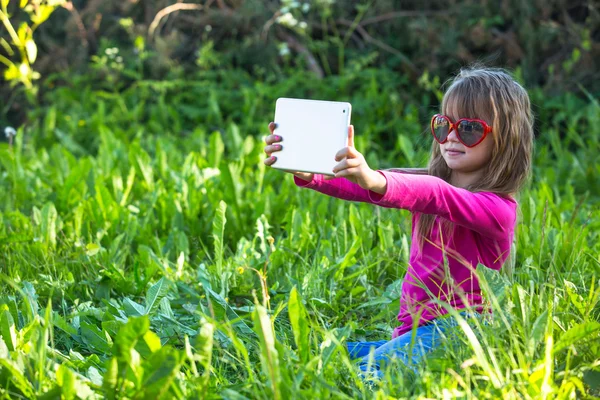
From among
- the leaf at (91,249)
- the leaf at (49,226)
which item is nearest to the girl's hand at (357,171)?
the leaf at (91,249)

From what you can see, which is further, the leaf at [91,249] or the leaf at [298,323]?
the leaf at [91,249]

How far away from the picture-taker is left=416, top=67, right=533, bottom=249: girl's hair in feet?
7.43

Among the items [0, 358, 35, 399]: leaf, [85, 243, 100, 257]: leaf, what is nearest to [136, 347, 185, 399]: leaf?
[0, 358, 35, 399]: leaf

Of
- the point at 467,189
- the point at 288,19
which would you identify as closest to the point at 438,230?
the point at 467,189

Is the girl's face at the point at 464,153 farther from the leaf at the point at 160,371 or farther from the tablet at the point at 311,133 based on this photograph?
the leaf at the point at 160,371

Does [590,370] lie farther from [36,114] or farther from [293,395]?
[36,114]

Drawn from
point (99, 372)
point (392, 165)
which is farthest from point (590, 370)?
point (392, 165)

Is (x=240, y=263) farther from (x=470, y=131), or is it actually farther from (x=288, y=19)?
(x=288, y=19)

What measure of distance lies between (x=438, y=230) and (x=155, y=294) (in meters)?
0.85

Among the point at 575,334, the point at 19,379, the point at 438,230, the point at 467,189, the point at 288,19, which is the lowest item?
the point at 19,379

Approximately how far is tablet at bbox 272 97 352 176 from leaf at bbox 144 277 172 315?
650 mm

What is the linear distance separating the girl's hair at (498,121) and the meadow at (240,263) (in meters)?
0.24

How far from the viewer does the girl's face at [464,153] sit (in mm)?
2268

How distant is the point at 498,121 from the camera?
7.45 ft
